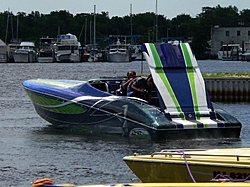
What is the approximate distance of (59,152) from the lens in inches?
662

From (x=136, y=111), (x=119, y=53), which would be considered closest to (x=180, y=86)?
(x=136, y=111)

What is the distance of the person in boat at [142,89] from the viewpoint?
18906 millimetres

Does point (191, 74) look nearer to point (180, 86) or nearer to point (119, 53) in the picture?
point (180, 86)

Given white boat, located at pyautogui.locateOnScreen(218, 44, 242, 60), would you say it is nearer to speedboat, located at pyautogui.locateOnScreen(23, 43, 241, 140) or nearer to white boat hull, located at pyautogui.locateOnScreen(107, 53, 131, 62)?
white boat hull, located at pyautogui.locateOnScreen(107, 53, 131, 62)

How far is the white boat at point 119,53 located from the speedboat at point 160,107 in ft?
315

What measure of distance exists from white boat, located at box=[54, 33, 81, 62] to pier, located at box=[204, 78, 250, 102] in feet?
279

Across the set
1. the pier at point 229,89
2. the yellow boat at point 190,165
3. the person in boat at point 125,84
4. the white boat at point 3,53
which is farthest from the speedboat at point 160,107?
the white boat at point 3,53

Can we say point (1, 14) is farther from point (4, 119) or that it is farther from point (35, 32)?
point (4, 119)

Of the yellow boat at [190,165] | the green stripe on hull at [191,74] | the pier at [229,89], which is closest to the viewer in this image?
the yellow boat at [190,165]

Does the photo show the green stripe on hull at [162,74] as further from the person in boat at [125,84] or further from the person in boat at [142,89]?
the person in boat at [125,84]

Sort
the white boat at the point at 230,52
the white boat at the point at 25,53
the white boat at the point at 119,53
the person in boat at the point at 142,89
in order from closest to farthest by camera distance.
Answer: the person in boat at the point at 142,89 → the white boat at the point at 119,53 → the white boat at the point at 25,53 → the white boat at the point at 230,52

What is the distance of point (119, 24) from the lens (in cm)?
18038

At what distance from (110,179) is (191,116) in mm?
4484

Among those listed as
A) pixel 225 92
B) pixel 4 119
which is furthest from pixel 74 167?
pixel 225 92
